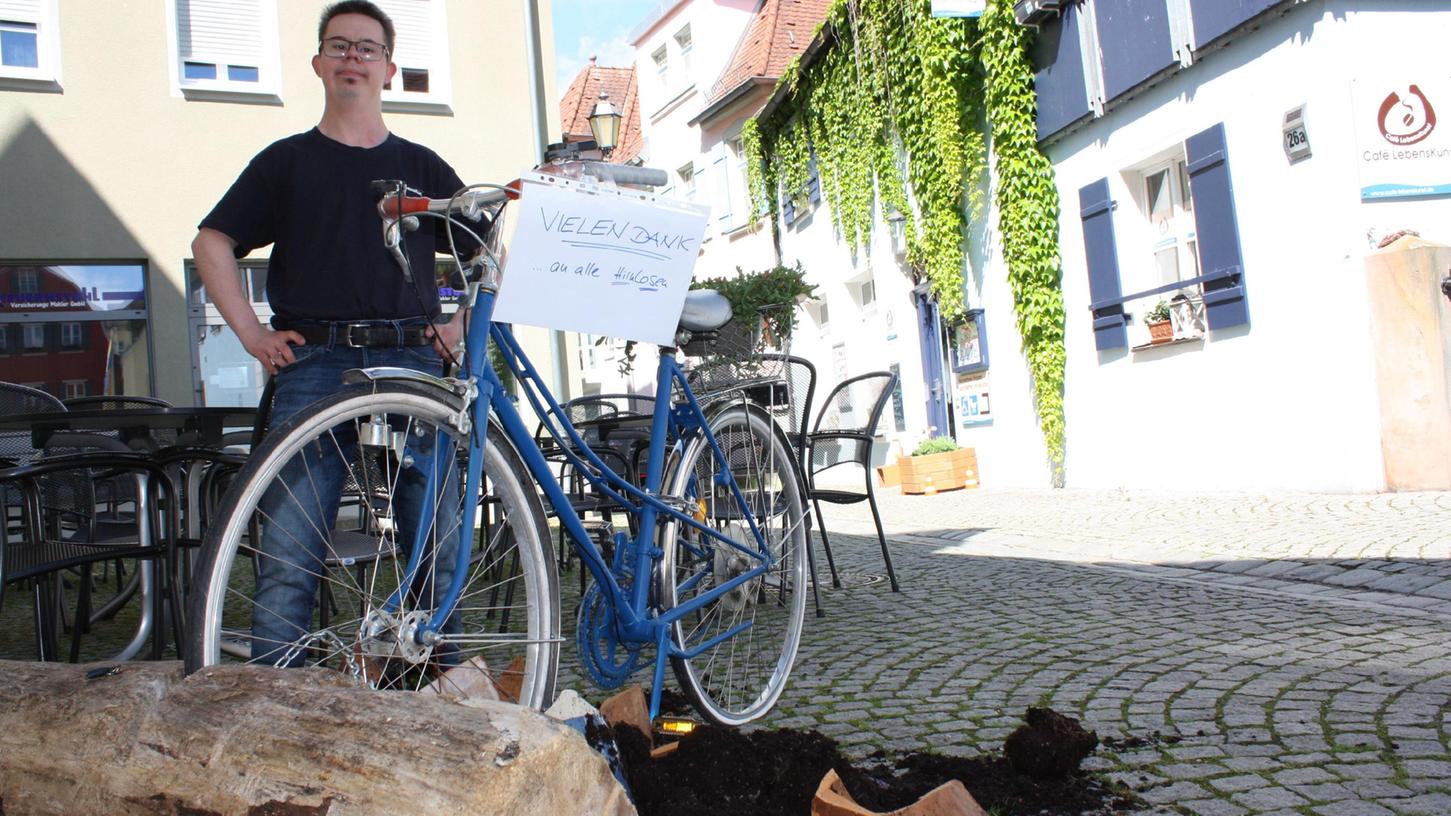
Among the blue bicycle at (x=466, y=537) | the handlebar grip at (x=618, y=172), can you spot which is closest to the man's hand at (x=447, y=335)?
the blue bicycle at (x=466, y=537)

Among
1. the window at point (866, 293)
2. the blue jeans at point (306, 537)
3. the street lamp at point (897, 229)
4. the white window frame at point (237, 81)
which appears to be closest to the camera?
the blue jeans at point (306, 537)

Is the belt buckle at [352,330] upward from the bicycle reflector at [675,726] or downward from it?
upward

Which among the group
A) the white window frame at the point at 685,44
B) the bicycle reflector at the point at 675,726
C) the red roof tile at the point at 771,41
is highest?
the white window frame at the point at 685,44

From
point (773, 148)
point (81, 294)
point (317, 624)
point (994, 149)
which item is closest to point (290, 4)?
point (81, 294)

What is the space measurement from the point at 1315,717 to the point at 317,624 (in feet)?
8.64

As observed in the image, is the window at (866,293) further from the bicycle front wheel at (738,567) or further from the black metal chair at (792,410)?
the bicycle front wheel at (738,567)

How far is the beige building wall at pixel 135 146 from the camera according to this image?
12.1 m

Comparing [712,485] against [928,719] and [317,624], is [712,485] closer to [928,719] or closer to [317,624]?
[928,719]

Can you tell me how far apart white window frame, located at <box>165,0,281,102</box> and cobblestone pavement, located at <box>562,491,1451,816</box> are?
28.3ft

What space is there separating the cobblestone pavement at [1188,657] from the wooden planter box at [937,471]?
6467mm

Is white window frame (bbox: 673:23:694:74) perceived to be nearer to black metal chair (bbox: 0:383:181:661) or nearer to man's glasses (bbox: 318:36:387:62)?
black metal chair (bbox: 0:383:181:661)

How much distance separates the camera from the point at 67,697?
2146 mm

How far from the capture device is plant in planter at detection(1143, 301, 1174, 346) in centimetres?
1127

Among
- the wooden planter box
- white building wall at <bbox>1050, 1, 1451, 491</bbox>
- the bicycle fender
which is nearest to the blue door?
the wooden planter box
